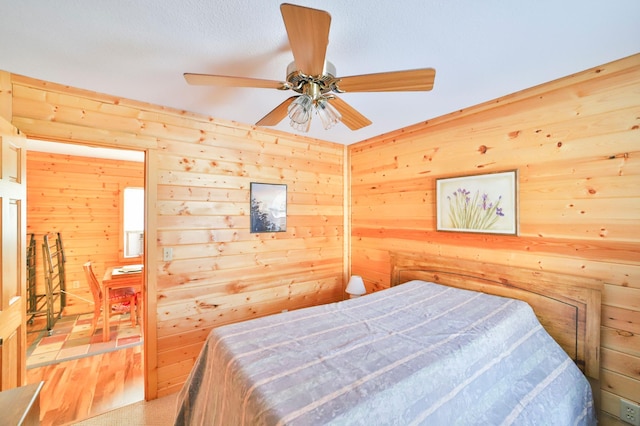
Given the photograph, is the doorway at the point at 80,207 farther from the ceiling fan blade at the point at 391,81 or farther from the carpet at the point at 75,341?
the ceiling fan blade at the point at 391,81

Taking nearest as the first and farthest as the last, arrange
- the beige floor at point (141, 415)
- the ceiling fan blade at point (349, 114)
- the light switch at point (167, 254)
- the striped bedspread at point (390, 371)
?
the striped bedspread at point (390, 371)
the ceiling fan blade at point (349, 114)
the beige floor at point (141, 415)
the light switch at point (167, 254)

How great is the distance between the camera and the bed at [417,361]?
1020 millimetres

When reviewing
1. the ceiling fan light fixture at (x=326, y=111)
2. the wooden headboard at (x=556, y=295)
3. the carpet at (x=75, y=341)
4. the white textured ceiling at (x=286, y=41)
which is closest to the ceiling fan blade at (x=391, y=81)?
the ceiling fan light fixture at (x=326, y=111)

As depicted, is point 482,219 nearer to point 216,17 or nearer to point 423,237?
point 423,237

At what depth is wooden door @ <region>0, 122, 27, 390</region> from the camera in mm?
1521

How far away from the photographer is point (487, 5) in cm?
119

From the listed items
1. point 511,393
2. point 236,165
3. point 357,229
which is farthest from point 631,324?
point 236,165

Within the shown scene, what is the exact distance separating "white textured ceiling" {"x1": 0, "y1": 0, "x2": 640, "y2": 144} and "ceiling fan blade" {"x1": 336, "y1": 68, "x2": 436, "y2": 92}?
11.3 inches

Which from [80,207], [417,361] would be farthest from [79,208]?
[417,361]

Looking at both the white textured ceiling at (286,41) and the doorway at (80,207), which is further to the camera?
the doorway at (80,207)

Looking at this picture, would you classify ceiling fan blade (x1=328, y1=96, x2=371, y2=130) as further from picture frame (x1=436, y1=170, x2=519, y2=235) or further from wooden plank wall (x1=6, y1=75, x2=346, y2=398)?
wooden plank wall (x1=6, y1=75, x2=346, y2=398)

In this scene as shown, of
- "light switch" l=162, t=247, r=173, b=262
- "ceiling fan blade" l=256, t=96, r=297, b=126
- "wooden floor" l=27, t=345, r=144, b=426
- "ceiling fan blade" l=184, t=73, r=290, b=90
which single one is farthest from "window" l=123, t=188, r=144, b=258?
"ceiling fan blade" l=184, t=73, r=290, b=90

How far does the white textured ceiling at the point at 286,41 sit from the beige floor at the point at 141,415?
8.18 feet

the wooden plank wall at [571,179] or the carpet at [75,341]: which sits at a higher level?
the wooden plank wall at [571,179]
